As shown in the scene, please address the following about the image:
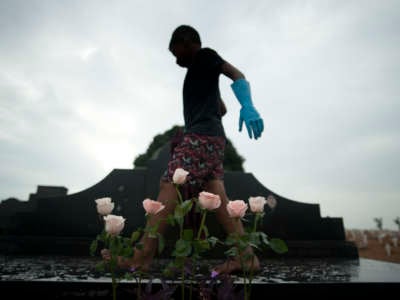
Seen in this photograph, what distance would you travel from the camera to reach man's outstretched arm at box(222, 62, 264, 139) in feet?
6.30

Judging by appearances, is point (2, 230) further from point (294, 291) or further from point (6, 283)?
point (294, 291)

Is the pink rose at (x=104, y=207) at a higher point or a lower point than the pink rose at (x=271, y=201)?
lower

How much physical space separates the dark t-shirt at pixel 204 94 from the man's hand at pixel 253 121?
12.0 inches

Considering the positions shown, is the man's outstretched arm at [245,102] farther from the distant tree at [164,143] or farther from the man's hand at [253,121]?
the distant tree at [164,143]

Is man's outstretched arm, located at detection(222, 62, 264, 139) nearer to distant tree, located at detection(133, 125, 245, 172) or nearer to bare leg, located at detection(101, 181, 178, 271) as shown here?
bare leg, located at detection(101, 181, 178, 271)

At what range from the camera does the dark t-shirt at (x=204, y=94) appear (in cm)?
217

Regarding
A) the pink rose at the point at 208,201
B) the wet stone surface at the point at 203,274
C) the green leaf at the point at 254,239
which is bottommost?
the wet stone surface at the point at 203,274

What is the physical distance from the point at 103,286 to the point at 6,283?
22.2 inches

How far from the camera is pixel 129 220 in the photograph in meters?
4.52

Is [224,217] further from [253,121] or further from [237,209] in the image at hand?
[237,209]

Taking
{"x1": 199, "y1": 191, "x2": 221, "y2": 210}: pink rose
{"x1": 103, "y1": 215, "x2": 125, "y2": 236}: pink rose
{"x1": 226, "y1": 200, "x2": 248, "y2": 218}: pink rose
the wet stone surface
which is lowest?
the wet stone surface

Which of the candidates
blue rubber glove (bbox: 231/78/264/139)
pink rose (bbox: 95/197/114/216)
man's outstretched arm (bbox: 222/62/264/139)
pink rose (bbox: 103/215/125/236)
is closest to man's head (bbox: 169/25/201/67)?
man's outstretched arm (bbox: 222/62/264/139)

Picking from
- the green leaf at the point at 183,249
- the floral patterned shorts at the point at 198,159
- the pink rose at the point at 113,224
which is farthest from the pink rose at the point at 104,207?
the floral patterned shorts at the point at 198,159

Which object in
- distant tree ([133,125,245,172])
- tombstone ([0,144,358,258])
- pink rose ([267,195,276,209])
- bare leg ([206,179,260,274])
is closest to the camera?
bare leg ([206,179,260,274])
